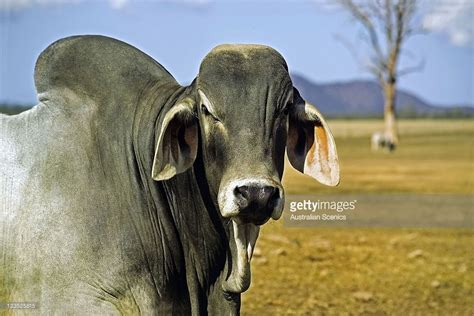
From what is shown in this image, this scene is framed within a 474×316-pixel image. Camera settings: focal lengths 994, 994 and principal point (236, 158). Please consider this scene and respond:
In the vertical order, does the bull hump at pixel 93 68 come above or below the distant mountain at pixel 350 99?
above

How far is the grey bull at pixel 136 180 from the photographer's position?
16.0 feet

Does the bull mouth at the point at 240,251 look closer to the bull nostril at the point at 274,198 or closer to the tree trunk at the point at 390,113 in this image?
the bull nostril at the point at 274,198

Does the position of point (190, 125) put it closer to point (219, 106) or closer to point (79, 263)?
point (219, 106)

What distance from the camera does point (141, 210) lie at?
518 centimetres

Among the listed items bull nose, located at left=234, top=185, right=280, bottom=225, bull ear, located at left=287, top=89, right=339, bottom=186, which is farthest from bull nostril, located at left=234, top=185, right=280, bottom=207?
bull ear, located at left=287, top=89, right=339, bottom=186

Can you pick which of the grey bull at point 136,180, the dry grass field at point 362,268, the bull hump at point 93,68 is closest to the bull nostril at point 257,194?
the grey bull at point 136,180

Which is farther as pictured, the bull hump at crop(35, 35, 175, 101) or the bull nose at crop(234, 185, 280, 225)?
the bull hump at crop(35, 35, 175, 101)

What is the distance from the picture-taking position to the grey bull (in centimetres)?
488

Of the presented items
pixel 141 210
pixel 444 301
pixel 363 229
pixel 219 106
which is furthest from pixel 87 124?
pixel 363 229

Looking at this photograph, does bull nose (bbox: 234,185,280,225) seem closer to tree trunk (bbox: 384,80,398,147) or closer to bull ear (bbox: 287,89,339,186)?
bull ear (bbox: 287,89,339,186)

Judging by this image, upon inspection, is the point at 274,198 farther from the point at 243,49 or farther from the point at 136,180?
the point at 136,180

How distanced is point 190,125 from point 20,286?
1261mm

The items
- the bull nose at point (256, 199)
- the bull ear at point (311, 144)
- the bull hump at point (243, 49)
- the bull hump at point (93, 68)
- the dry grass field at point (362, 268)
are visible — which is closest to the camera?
the bull nose at point (256, 199)

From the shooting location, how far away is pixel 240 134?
470 centimetres
